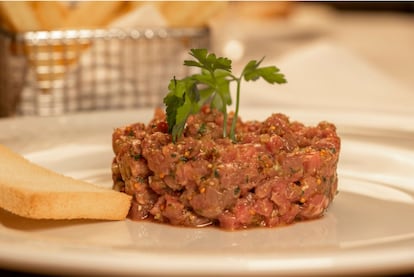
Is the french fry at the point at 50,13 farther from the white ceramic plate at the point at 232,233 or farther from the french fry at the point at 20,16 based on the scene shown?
the white ceramic plate at the point at 232,233

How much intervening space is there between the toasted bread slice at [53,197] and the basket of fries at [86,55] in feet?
4.68

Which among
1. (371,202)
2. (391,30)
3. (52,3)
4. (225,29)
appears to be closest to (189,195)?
(371,202)

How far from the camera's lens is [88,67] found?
354 cm

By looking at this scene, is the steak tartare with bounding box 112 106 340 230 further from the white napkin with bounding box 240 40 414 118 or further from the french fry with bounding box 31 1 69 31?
the white napkin with bounding box 240 40 414 118

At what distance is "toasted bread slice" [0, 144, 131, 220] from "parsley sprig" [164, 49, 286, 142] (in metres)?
0.22

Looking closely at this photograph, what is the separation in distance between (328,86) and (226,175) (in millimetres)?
2215

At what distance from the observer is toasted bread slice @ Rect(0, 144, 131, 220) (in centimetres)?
183

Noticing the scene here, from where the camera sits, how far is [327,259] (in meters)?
1.48

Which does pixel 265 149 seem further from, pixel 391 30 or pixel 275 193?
pixel 391 30

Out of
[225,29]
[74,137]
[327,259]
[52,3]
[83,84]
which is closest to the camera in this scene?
[327,259]

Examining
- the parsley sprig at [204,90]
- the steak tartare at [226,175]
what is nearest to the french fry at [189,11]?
the parsley sprig at [204,90]

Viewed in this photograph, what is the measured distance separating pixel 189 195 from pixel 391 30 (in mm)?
5962

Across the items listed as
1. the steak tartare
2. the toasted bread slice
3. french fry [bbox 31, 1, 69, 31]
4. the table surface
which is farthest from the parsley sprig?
the table surface

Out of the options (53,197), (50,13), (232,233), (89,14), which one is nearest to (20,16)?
(50,13)
